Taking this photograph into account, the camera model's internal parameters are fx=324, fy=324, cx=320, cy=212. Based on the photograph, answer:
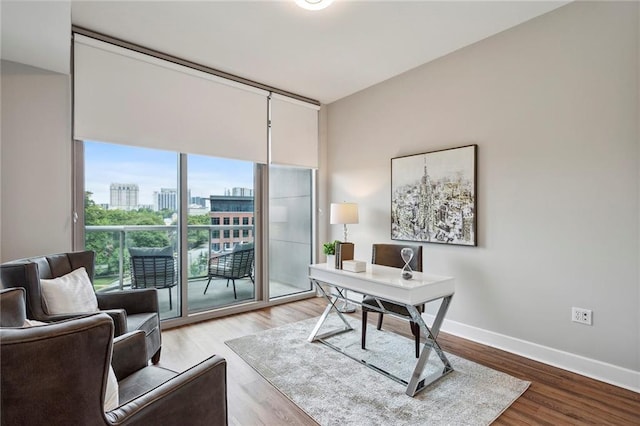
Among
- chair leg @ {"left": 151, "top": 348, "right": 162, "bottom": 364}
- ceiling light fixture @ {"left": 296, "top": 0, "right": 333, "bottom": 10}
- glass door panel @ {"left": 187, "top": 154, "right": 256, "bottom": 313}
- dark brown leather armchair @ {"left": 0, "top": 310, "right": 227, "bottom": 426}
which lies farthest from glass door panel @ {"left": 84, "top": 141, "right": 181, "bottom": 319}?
dark brown leather armchair @ {"left": 0, "top": 310, "right": 227, "bottom": 426}

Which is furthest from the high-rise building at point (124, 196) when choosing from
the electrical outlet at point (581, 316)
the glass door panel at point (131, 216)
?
the electrical outlet at point (581, 316)

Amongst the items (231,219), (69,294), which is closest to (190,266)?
(231,219)

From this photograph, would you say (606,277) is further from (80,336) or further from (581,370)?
(80,336)

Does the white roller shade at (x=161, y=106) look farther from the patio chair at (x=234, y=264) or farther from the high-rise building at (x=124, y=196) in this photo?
the patio chair at (x=234, y=264)

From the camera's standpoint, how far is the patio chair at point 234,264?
12.7 ft

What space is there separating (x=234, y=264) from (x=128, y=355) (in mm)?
2424

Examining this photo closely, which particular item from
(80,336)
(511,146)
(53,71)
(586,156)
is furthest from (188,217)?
(586,156)

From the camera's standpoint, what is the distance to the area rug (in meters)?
1.95

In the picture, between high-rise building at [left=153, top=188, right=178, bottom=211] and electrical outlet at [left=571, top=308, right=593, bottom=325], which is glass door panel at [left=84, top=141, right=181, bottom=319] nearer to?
high-rise building at [left=153, top=188, right=178, bottom=211]

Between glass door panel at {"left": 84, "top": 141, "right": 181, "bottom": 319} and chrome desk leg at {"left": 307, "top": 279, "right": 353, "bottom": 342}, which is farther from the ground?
glass door panel at {"left": 84, "top": 141, "right": 181, "bottom": 319}

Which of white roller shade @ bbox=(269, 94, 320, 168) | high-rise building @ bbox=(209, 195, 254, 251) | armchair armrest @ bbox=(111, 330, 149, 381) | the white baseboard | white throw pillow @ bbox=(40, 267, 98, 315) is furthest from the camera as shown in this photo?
white roller shade @ bbox=(269, 94, 320, 168)

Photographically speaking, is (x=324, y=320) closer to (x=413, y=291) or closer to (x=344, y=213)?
(x=344, y=213)

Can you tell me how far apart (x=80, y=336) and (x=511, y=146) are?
3219mm

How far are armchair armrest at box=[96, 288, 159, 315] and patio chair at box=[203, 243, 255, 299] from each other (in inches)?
49.7
